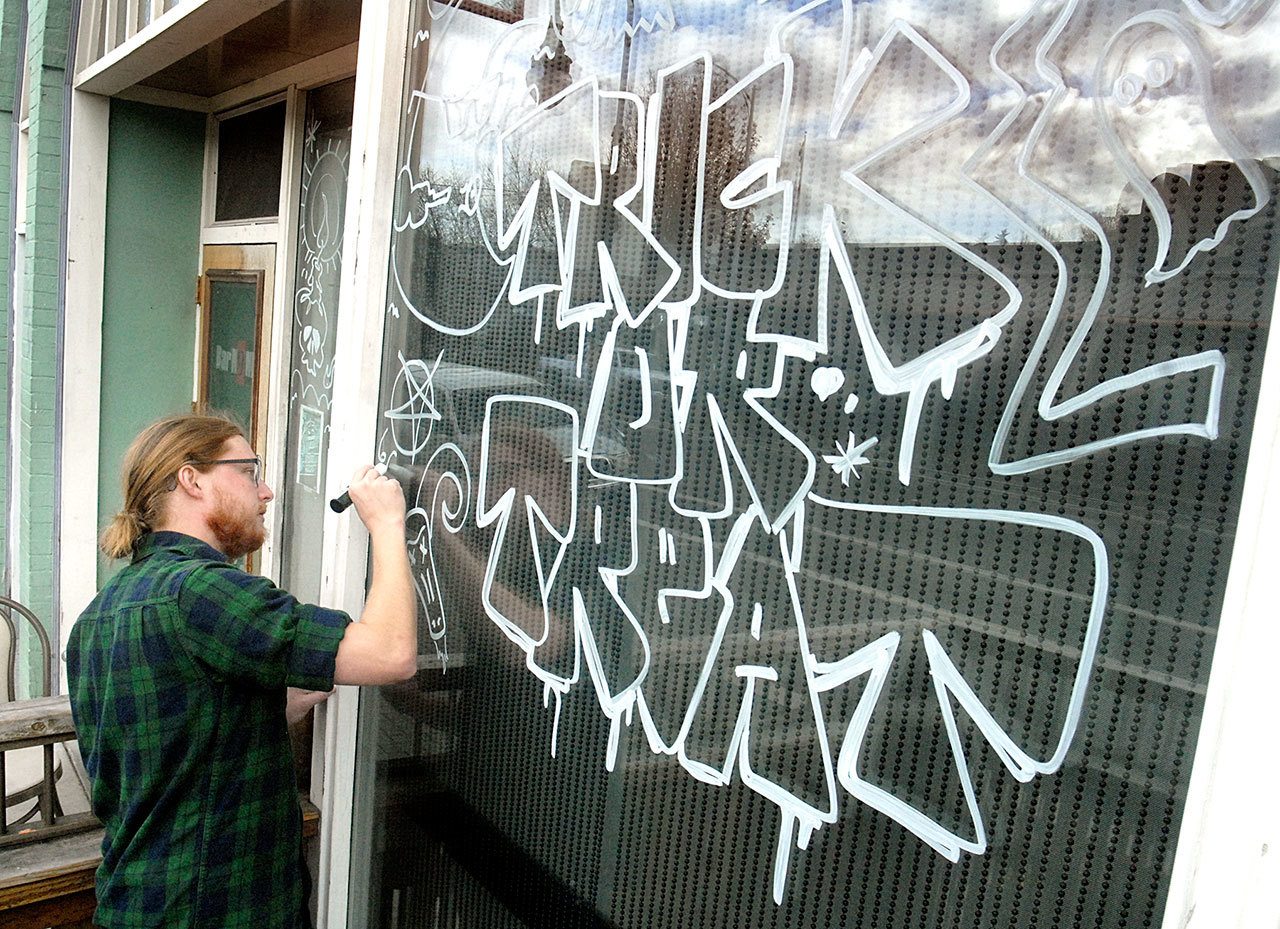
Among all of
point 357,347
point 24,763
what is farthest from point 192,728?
point 24,763

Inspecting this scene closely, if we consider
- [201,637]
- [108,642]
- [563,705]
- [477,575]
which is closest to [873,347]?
[563,705]

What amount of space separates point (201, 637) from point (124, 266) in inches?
143

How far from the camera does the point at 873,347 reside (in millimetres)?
1378

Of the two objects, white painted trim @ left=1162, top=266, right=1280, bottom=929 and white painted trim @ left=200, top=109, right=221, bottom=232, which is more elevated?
white painted trim @ left=200, top=109, right=221, bottom=232

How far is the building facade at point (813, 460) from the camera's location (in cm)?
110

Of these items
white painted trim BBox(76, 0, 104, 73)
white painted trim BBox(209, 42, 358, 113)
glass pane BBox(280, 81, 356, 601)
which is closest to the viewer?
white painted trim BBox(209, 42, 358, 113)

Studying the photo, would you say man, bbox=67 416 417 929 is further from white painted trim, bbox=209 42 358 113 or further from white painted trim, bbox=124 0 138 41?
white painted trim, bbox=124 0 138 41

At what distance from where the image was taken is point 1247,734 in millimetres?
992

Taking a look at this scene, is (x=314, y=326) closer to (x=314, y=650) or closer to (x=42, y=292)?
(x=42, y=292)

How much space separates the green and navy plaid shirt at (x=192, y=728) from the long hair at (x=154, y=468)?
Answer: 0.06 m

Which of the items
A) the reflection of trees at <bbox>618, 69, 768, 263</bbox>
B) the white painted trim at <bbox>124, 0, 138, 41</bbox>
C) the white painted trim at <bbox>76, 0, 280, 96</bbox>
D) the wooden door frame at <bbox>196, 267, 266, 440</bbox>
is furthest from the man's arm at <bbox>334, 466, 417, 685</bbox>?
the white painted trim at <bbox>124, 0, 138, 41</bbox>

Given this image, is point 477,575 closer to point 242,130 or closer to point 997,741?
point 997,741

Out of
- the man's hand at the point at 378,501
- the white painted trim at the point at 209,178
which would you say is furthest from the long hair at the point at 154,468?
the white painted trim at the point at 209,178

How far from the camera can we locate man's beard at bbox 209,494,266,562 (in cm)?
205
